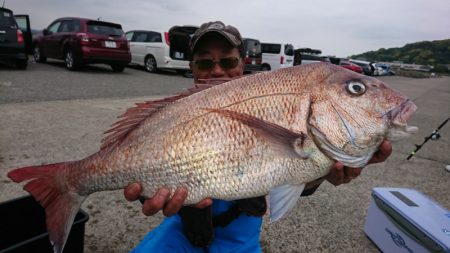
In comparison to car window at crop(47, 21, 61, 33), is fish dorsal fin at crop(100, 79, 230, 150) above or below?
below

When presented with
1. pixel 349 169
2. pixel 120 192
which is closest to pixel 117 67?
pixel 120 192

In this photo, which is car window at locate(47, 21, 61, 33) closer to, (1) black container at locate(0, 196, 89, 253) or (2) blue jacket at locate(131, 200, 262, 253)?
(1) black container at locate(0, 196, 89, 253)

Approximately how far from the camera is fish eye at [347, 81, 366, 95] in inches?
56.4

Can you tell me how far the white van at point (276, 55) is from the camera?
58.7 feet

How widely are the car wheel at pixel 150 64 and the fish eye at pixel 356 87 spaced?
13.1m

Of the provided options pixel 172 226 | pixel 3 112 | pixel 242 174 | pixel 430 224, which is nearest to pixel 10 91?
pixel 3 112

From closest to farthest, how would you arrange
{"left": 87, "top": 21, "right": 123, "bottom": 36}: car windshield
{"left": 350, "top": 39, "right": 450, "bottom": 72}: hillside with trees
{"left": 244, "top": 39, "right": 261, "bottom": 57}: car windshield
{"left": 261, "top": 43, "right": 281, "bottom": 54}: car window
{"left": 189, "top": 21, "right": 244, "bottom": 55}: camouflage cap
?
{"left": 189, "top": 21, "right": 244, "bottom": 55}: camouflage cap
{"left": 87, "top": 21, "right": 123, "bottom": 36}: car windshield
{"left": 244, "top": 39, "right": 261, "bottom": 57}: car windshield
{"left": 261, "top": 43, "right": 281, "bottom": 54}: car window
{"left": 350, "top": 39, "right": 450, "bottom": 72}: hillside with trees

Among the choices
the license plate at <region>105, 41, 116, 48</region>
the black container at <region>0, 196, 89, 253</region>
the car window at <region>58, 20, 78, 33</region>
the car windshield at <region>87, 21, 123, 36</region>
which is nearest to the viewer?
the black container at <region>0, 196, 89, 253</region>

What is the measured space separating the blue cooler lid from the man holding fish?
795mm

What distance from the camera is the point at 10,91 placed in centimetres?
685

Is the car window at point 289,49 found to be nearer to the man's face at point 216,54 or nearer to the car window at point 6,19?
the car window at point 6,19

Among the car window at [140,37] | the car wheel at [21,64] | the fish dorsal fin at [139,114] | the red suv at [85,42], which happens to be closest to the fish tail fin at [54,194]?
the fish dorsal fin at [139,114]

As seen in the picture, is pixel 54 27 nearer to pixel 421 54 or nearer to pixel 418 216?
pixel 418 216

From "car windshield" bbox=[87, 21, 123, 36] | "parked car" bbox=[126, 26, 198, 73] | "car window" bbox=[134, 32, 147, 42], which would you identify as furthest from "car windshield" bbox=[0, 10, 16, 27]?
"car window" bbox=[134, 32, 147, 42]
